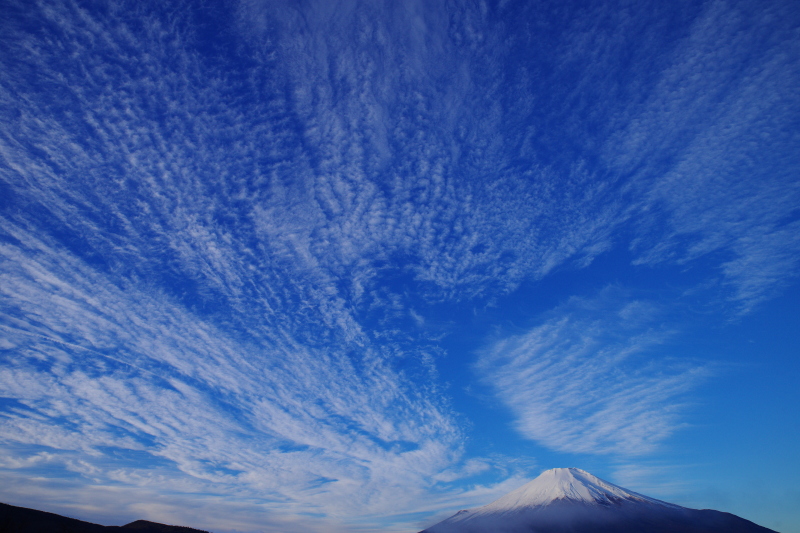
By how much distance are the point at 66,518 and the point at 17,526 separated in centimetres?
1262

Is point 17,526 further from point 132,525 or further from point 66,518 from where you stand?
point 132,525

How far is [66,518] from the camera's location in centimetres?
9106

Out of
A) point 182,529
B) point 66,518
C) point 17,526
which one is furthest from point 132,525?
point 17,526

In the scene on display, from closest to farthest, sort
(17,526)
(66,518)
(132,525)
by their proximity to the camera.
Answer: (17,526) < (66,518) < (132,525)

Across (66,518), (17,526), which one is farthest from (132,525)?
(17,526)

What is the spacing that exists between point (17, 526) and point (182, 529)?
47.2m

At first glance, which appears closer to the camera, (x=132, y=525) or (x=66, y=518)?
(x=66, y=518)

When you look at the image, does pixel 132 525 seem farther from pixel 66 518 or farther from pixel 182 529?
pixel 66 518

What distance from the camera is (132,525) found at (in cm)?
11281

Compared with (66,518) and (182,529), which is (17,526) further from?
(182,529)

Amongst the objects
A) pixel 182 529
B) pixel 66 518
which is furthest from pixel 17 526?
pixel 182 529

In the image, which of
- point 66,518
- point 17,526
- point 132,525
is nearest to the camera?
point 17,526

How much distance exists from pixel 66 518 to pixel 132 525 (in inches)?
1070

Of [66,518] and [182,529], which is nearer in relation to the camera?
[66,518]
